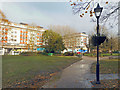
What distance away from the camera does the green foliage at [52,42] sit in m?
37.0

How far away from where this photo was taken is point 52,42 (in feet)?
121

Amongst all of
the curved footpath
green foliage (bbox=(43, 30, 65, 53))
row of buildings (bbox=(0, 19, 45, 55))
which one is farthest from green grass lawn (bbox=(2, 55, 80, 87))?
green foliage (bbox=(43, 30, 65, 53))

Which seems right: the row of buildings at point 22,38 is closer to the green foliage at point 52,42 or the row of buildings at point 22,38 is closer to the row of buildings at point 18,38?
the row of buildings at point 18,38

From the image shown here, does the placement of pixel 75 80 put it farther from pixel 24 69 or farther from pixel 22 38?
pixel 22 38

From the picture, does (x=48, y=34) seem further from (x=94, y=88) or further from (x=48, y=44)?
(x=94, y=88)

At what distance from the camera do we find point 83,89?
15.0 ft

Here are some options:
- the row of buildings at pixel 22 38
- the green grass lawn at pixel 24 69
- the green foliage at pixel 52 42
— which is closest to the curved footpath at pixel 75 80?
the green grass lawn at pixel 24 69

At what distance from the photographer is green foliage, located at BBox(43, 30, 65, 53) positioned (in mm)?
37000

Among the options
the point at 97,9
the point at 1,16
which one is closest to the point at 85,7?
the point at 97,9

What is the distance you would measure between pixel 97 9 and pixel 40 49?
37.3 metres

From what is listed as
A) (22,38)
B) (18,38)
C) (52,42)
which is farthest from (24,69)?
(22,38)

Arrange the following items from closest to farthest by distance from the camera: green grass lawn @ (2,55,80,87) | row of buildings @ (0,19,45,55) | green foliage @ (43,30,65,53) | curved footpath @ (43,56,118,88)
Result: 1. curved footpath @ (43,56,118,88)
2. green grass lawn @ (2,55,80,87)
3. row of buildings @ (0,19,45,55)
4. green foliage @ (43,30,65,53)

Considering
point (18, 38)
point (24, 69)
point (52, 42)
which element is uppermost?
point (18, 38)

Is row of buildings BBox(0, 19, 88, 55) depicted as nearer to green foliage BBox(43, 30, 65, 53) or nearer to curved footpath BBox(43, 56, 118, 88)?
green foliage BBox(43, 30, 65, 53)
